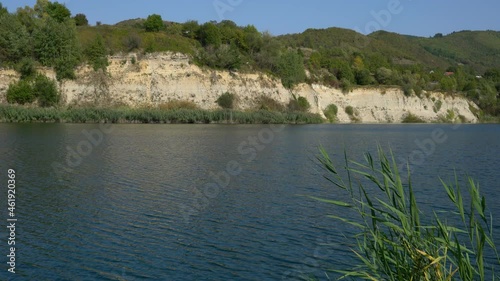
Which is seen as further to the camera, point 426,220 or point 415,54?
point 415,54

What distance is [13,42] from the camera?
208 feet

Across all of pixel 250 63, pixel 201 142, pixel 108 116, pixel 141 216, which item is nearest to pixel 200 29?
pixel 250 63

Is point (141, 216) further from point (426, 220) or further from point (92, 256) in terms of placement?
point (426, 220)

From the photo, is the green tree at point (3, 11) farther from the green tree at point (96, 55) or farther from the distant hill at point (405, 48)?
the distant hill at point (405, 48)

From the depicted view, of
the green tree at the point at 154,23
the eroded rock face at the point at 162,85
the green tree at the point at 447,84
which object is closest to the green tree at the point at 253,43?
the eroded rock face at the point at 162,85

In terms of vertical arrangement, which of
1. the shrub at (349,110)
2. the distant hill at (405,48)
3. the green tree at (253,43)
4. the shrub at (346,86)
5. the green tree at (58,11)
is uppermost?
the distant hill at (405,48)

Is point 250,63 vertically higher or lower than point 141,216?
higher

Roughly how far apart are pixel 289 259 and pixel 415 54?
166 meters

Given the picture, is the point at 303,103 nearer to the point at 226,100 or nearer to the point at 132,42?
the point at 226,100

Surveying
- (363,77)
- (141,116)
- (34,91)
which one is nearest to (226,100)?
(141,116)

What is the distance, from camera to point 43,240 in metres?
12.2

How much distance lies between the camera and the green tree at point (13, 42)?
6372cm

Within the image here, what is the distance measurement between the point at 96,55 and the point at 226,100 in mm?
16545

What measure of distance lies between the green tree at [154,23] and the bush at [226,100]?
16.1 m
